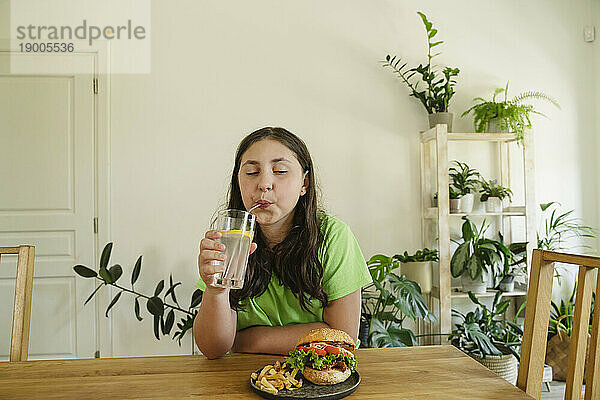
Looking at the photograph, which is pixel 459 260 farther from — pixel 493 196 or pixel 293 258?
pixel 293 258

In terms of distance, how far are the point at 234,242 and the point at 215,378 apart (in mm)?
292

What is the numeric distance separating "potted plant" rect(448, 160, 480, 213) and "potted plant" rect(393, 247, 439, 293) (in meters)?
0.32

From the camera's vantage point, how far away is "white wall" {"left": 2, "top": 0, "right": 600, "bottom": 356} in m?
3.42

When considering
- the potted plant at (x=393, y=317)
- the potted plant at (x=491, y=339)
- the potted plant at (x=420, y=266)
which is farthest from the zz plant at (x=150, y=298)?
the potted plant at (x=491, y=339)

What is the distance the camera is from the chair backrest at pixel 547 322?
3.79 feet

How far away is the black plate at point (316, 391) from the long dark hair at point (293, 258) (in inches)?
15.7

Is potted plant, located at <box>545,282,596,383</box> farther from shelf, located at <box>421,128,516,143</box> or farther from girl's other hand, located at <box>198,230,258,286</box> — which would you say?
girl's other hand, located at <box>198,230,258,286</box>

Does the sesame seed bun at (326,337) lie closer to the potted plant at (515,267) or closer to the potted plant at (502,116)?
the potted plant at (515,267)

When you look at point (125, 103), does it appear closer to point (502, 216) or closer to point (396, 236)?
point (396, 236)

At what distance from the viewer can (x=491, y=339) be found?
321 centimetres

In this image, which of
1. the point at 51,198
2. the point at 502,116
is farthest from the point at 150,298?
the point at 502,116

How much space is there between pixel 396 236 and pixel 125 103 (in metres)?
1.85

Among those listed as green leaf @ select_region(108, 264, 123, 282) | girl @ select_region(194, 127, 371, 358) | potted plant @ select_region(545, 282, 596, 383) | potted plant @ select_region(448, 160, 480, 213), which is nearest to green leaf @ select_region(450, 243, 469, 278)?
potted plant @ select_region(448, 160, 480, 213)

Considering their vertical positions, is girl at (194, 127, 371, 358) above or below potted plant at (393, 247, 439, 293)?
above
